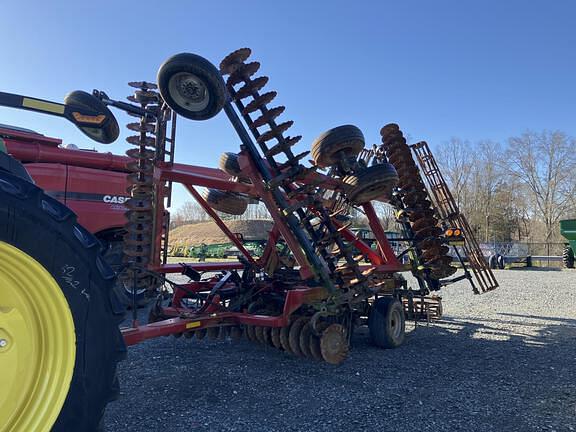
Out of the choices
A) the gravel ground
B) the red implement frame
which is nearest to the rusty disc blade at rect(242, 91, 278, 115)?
the red implement frame

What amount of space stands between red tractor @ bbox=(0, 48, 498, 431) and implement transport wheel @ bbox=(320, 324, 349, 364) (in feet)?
0.06

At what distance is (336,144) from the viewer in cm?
509

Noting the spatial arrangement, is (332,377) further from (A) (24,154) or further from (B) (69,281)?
(A) (24,154)

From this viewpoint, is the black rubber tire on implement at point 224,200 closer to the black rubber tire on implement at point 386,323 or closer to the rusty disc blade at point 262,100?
the rusty disc blade at point 262,100

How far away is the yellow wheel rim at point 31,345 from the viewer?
5.90 ft

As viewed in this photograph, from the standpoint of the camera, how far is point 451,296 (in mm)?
11219

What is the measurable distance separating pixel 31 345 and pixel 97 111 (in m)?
2.23

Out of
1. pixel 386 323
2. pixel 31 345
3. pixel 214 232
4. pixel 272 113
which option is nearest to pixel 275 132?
pixel 272 113

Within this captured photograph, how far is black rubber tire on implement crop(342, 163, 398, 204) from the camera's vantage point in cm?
505

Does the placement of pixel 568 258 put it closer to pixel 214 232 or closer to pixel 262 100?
pixel 262 100

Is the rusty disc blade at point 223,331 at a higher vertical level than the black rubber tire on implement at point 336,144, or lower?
lower

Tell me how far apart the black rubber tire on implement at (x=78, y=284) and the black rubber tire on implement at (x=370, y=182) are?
3556 millimetres

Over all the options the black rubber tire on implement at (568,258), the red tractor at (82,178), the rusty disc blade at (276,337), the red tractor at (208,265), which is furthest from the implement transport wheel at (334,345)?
the black rubber tire on implement at (568,258)

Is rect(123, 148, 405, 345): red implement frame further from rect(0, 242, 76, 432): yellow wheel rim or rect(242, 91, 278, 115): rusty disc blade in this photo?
rect(0, 242, 76, 432): yellow wheel rim
